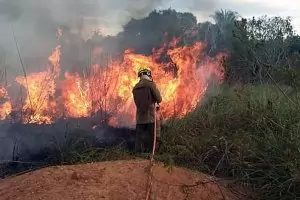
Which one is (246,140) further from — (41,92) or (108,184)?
(41,92)

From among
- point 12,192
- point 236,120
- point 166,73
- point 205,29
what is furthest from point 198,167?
point 205,29

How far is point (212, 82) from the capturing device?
40.0 feet

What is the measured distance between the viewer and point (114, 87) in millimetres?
11453

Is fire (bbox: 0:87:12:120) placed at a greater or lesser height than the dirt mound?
greater

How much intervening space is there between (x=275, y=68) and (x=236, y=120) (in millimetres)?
1805

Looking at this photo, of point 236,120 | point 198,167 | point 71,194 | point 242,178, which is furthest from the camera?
point 236,120

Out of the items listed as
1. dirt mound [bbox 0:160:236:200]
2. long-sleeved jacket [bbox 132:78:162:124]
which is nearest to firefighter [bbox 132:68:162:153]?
long-sleeved jacket [bbox 132:78:162:124]

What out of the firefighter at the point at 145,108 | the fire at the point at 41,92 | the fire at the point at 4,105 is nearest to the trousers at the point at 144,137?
the firefighter at the point at 145,108

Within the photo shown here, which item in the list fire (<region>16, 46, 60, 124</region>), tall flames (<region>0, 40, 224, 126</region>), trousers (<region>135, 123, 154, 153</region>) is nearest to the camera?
trousers (<region>135, 123, 154, 153</region>)

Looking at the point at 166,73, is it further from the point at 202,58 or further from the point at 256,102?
the point at 256,102

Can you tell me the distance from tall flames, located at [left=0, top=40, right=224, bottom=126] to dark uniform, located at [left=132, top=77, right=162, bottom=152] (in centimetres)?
196

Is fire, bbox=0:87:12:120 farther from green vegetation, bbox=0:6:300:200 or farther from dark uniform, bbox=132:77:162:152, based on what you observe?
dark uniform, bbox=132:77:162:152

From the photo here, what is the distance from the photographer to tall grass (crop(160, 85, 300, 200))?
6.14 m

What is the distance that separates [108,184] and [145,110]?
2.97 metres
